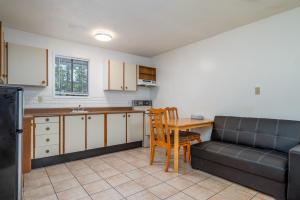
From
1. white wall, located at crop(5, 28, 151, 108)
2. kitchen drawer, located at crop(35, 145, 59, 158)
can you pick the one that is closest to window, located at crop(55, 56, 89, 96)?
white wall, located at crop(5, 28, 151, 108)

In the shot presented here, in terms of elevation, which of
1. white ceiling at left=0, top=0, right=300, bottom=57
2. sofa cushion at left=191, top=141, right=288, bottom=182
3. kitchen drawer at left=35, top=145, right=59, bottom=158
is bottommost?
kitchen drawer at left=35, top=145, right=59, bottom=158

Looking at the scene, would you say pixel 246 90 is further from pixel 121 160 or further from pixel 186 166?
pixel 121 160

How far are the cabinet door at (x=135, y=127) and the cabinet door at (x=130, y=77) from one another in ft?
2.32

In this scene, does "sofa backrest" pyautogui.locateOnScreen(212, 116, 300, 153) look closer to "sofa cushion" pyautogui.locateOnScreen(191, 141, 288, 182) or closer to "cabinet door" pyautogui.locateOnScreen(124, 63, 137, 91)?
"sofa cushion" pyautogui.locateOnScreen(191, 141, 288, 182)

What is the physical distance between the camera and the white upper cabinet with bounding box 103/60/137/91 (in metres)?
4.01

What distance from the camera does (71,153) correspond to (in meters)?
3.21

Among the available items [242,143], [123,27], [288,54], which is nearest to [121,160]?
[242,143]

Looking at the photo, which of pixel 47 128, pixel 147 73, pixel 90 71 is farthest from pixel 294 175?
pixel 90 71

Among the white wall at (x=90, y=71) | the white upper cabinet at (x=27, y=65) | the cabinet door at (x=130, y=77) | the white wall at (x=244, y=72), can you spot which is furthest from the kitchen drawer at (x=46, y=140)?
the white wall at (x=244, y=72)

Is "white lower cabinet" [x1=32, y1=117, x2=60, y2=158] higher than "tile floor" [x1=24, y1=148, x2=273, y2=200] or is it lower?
higher

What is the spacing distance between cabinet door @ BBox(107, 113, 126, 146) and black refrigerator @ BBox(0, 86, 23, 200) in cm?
227

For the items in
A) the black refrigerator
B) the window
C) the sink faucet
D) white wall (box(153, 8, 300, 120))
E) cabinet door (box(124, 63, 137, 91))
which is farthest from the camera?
cabinet door (box(124, 63, 137, 91))

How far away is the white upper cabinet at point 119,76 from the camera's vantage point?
4.01m

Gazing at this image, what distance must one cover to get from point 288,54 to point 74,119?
144 inches
